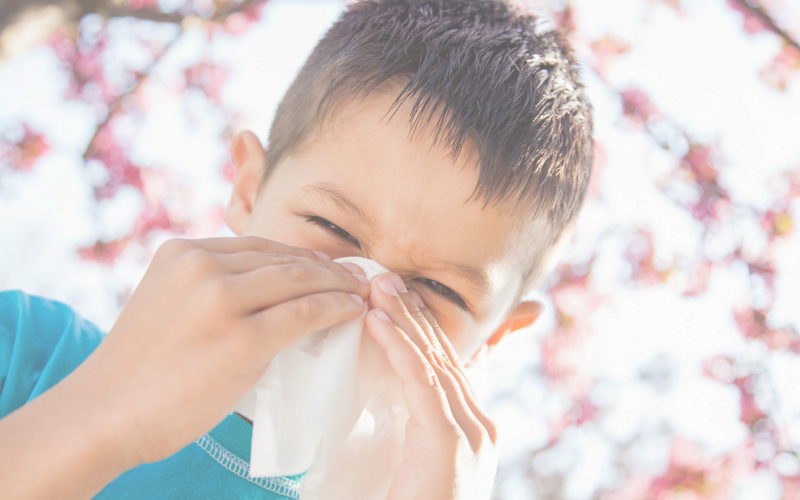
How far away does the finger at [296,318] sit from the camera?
37.7 inches

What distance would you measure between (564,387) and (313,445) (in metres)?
4.77

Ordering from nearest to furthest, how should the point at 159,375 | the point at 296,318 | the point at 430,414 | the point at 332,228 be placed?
the point at 159,375
the point at 296,318
the point at 430,414
the point at 332,228

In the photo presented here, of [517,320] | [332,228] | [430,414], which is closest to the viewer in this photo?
[430,414]

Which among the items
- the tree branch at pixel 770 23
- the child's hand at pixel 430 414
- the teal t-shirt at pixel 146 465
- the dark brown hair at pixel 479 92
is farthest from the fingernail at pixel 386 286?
the tree branch at pixel 770 23

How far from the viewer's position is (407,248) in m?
1.32

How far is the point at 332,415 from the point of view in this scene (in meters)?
1.08

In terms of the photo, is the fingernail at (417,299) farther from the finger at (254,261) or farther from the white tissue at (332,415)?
the finger at (254,261)

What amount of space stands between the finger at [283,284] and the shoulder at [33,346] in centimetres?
85

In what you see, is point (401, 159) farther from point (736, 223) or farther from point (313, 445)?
point (736, 223)

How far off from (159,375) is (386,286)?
52 cm

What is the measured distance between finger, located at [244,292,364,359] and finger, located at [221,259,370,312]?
19mm

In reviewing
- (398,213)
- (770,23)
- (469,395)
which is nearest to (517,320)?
(469,395)

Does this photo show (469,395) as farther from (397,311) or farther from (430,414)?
(397,311)

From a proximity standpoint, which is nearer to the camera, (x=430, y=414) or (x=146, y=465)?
(x=430, y=414)
